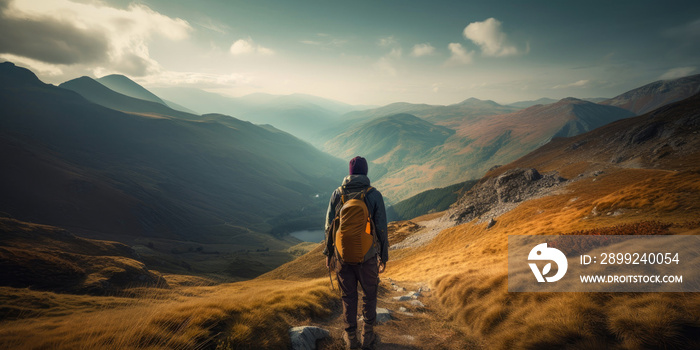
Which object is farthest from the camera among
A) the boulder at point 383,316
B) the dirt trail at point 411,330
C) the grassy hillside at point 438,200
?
the grassy hillside at point 438,200

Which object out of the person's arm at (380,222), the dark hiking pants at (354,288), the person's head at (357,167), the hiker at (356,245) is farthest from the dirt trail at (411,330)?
the person's head at (357,167)

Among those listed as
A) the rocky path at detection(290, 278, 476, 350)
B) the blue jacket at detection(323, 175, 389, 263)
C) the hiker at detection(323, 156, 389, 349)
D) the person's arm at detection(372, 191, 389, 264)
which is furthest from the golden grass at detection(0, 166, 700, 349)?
the person's arm at detection(372, 191, 389, 264)

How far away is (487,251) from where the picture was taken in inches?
855

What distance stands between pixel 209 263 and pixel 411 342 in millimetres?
114634

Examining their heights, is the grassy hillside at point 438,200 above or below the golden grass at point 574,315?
below

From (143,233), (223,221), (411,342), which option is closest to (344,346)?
(411,342)

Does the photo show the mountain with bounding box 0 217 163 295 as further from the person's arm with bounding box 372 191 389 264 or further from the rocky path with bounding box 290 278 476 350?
the person's arm with bounding box 372 191 389 264

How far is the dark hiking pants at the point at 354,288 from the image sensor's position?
6020mm

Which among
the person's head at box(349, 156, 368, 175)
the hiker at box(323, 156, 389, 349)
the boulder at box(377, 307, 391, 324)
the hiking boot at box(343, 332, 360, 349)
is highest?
the person's head at box(349, 156, 368, 175)

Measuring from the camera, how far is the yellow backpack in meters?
5.78

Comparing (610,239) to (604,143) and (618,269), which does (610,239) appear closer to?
(618,269)

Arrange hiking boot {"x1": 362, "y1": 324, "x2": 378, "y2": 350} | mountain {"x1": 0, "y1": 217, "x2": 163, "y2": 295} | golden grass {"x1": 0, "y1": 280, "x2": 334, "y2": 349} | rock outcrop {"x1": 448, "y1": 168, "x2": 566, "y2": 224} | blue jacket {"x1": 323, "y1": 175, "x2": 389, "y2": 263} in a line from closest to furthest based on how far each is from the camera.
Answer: golden grass {"x1": 0, "y1": 280, "x2": 334, "y2": 349} → hiking boot {"x1": 362, "y1": 324, "x2": 378, "y2": 350} → blue jacket {"x1": 323, "y1": 175, "x2": 389, "y2": 263} → mountain {"x1": 0, "y1": 217, "x2": 163, "y2": 295} → rock outcrop {"x1": 448, "y1": 168, "x2": 566, "y2": 224}

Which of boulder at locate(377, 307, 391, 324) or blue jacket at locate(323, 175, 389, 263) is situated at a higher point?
blue jacket at locate(323, 175, 389, 263)

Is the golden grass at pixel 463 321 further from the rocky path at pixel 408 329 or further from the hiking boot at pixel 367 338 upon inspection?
the hiking boot at pixel 367 338
